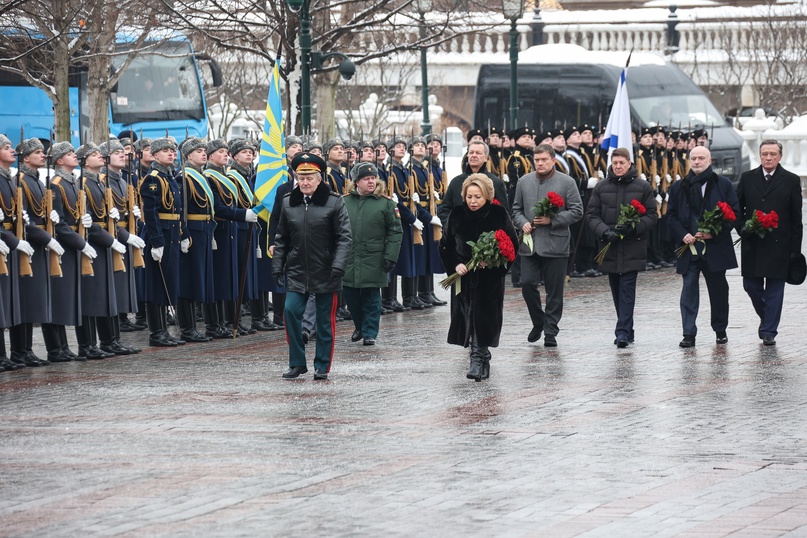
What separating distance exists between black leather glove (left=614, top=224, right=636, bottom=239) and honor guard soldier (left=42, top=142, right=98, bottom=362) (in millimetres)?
4405

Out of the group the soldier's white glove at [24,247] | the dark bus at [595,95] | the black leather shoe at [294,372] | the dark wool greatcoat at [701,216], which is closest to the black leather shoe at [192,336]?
the soldier's white glove at [24,247]

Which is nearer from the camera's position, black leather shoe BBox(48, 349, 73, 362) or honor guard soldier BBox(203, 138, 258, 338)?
black leather shoe BBox(48, 349, 73, 362)

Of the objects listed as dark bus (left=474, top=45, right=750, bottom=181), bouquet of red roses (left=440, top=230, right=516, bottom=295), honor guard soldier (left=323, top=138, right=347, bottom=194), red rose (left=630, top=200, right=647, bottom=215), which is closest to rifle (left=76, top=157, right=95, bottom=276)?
honor guard soldier (left=323, top=138, right=347, bottom=194)

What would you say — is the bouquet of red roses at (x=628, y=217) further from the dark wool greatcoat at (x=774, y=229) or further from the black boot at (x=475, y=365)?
the black boot at (x=475, y=365)

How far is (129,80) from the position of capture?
104 ft

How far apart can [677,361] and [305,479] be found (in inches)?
214

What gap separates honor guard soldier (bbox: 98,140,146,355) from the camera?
1477 centimetres

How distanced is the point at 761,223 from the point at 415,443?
5672 millimetres

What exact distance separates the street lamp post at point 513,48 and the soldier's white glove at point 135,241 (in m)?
14.6

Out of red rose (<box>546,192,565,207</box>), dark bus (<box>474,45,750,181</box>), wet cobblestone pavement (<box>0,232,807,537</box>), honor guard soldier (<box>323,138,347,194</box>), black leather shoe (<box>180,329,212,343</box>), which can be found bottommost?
wet cobblestone pavement (<box>0,232,807,537</box>)

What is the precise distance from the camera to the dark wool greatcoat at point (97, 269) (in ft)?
47.4

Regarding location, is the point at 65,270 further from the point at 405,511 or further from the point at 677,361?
the point at 405,511

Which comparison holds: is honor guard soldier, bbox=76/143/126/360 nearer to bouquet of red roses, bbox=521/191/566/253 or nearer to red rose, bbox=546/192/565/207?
bouquet of red roses, bbox=521/191/566/253

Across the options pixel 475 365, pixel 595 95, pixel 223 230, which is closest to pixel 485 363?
pixel 475 365
